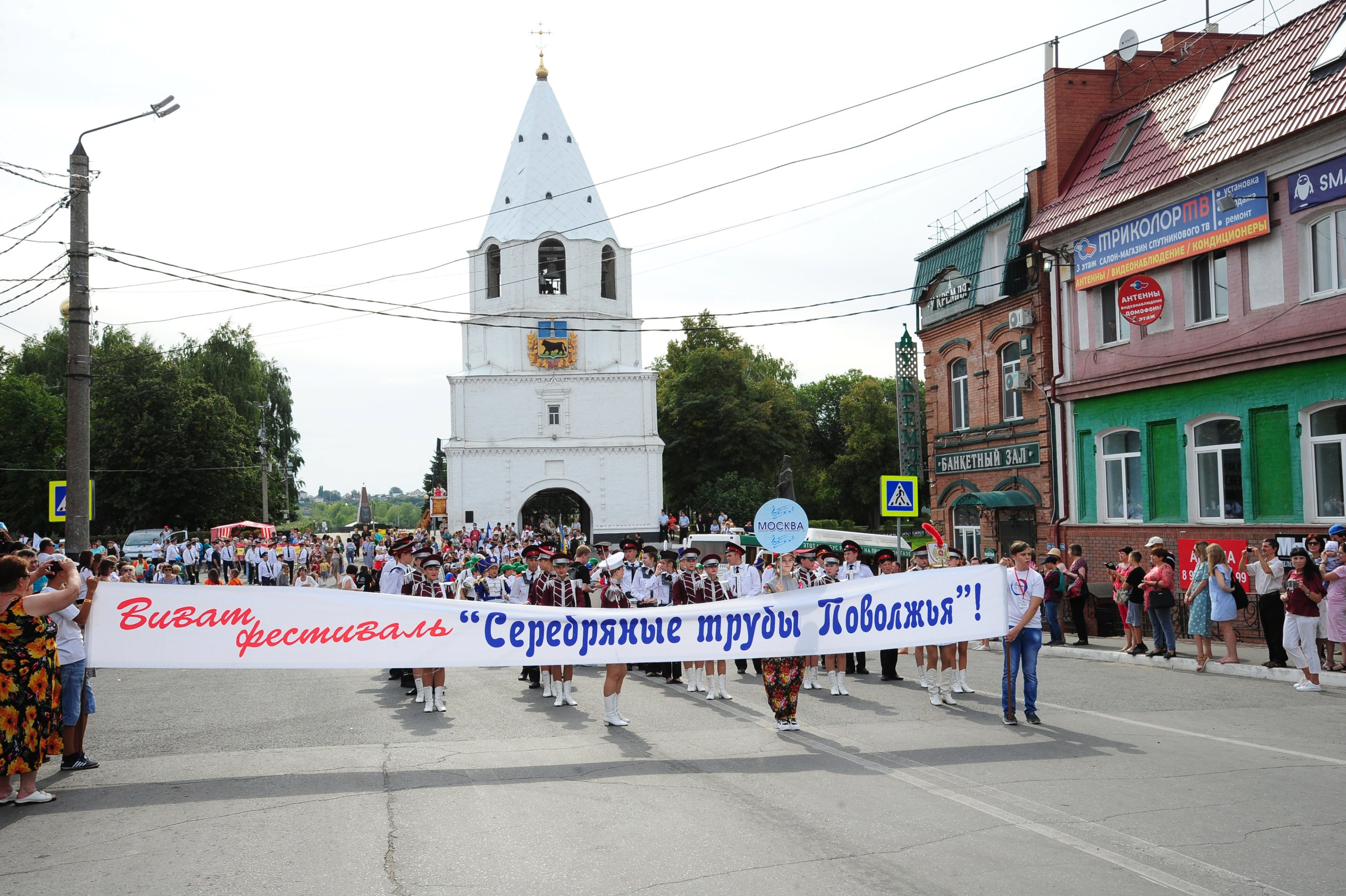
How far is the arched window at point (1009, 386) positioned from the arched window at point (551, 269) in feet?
108

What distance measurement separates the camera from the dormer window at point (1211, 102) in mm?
21672

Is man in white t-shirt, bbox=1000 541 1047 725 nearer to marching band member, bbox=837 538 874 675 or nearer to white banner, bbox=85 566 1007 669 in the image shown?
white banner, bbox=85 566 1007 669

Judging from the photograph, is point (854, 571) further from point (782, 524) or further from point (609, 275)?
point (609, 275)

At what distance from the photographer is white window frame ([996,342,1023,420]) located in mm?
26812

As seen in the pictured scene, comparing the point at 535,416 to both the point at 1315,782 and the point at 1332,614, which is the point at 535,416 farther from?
the point at 1315,782

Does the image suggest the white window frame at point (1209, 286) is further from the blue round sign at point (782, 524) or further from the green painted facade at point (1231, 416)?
the blue round sign at point (782, 524)

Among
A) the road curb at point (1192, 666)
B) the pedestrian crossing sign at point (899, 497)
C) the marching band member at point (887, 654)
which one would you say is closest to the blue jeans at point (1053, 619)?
the road curb at point (1192, 666)

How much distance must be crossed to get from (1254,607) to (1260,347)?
4.75m

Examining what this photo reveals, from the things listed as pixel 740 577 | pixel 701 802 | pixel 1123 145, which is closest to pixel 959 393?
pixel 1123 145

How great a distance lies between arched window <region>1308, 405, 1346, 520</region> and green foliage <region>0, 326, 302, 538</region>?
5188cm

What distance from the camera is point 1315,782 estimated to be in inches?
327

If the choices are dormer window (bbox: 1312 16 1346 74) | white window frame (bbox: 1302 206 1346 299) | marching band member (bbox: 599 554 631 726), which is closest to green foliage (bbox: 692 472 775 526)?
white window frame (bbox: 1302 206 1346 299)

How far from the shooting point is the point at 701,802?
309 inches

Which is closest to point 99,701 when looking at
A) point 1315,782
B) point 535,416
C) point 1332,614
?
point 1315,782
